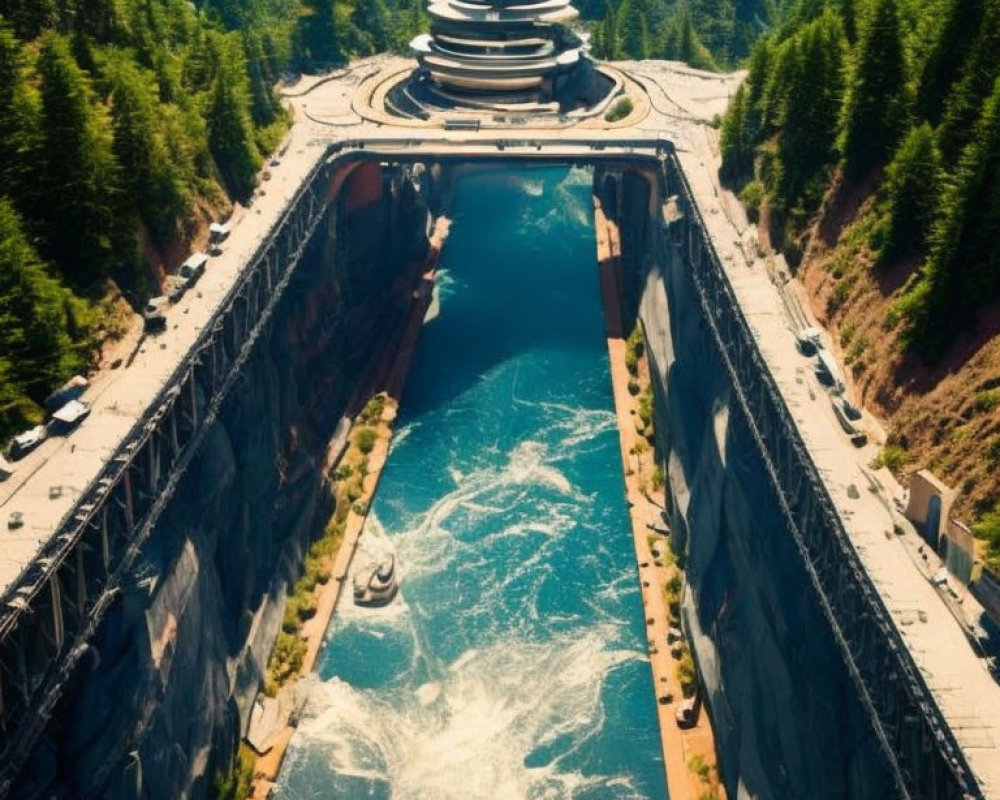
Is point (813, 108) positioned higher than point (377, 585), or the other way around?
point (813, 108)

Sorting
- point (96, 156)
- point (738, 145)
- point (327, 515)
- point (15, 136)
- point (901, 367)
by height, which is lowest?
point (327, 515)

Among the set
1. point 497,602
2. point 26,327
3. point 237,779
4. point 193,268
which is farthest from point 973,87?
point 237,779

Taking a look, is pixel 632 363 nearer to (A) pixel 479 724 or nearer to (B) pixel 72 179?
(A) pixel 479 724

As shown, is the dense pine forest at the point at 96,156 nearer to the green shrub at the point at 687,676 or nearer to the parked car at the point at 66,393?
the parked car at the point at 66,393

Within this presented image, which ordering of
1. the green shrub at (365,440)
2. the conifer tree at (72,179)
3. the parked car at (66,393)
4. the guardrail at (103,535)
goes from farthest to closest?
1. the green shrub at (365,440)
2. the conifer tree at (72,179)
3. the parked car at (66,393)
4. the guardrail at (103,535)

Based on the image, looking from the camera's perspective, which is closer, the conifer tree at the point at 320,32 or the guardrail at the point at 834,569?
the guardrail at the point at 834,569

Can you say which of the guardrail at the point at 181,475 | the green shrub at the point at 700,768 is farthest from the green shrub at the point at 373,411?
the green shrub at the point at 700,768

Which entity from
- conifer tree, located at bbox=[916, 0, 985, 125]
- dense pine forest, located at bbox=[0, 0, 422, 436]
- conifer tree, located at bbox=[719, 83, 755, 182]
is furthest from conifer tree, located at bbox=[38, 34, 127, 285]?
conifer tree, located at bbox=[916, 0, 985, 125]
